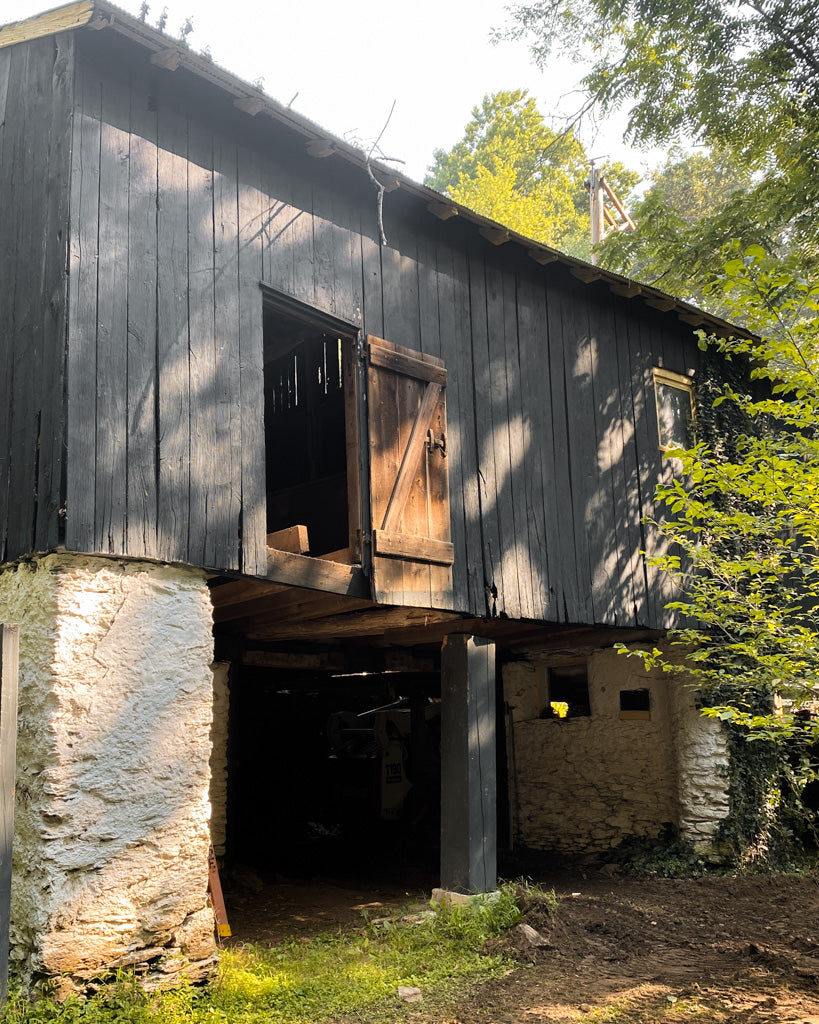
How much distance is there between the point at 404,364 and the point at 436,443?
0.69 meters

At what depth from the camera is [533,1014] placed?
542cm

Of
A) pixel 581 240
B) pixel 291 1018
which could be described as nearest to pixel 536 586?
pixel 291 1018

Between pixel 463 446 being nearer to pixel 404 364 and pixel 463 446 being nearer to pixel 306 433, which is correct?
pixel 404 364

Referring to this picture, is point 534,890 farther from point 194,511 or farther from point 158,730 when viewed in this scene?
point 194,511

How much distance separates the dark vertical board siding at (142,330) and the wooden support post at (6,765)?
134 cm

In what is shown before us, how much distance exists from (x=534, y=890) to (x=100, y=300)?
19.2ft

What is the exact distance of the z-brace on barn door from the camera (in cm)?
682

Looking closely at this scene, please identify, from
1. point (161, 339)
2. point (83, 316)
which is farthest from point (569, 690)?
point (83, 316)

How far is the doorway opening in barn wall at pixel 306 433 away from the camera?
9492 millimetres

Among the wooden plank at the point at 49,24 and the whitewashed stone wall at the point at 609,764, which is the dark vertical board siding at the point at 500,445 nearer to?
the whitewashed stone wall at the point at 609,764

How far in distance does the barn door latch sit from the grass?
3.66 metres

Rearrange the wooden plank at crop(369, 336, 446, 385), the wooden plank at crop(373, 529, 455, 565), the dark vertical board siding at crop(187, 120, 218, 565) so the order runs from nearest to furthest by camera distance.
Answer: the dark vertical board siding at crop(187, 120, 218, 565) < the wooden plank at crop(373, 529, 455, 565) < the wooden plank at crop(369, 336, 446, 385)

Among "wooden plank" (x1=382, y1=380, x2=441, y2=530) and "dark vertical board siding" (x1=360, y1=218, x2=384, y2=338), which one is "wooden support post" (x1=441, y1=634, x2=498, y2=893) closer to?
"wooden plank" (x1=382, y1=380, x2=441, y2=530)

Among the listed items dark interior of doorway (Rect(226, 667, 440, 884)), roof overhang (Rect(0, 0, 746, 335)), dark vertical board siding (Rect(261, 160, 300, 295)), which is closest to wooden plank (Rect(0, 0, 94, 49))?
roof overhang (Rect(0, 0, 746, 335))
